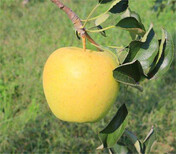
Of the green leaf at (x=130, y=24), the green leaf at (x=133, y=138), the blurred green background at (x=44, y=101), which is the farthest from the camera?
the blurred green background at (x=44, y=101)

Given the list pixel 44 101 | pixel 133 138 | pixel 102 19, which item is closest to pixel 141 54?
pixel 102 19

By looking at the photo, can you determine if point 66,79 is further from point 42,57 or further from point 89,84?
point 42,57

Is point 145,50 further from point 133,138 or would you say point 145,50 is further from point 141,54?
point 133,138

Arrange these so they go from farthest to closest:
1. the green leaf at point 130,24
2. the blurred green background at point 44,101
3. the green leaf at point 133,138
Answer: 1. the blurred green background at point 44,101
2. the green leaf at point 133,138
3. the green leaf at point 130,24

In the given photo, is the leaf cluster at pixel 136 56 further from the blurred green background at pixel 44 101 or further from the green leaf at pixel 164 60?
the blurred green background at pixel 44 101

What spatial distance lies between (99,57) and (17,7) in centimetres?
391

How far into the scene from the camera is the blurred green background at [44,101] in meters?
2.02

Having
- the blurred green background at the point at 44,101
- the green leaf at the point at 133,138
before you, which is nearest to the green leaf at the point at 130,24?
the green leaf at the point at 133,138

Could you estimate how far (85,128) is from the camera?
2117mm

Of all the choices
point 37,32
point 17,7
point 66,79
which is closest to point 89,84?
point 66,79

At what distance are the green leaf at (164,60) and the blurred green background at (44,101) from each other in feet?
2.11

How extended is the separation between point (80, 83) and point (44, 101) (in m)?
1.88

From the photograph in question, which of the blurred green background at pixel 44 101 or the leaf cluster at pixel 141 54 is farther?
the blurred green background at pixel 44 101

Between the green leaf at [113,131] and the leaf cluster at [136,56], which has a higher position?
the leaf cluster at [136,56]
